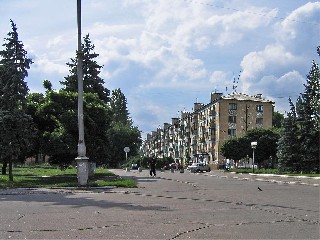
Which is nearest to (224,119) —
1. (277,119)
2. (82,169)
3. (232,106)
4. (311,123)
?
(232,106)

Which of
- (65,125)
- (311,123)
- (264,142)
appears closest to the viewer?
(65,125)

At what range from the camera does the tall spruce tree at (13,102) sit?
28.8 m

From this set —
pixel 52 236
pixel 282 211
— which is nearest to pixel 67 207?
pixel 52 236

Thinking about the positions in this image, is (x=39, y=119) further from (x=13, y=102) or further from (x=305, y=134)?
(x=305, y=134)

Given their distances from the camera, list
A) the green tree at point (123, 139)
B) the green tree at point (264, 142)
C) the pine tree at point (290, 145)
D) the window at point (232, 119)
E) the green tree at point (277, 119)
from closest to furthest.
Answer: the pine tree at point (290, 145) < the green tree at point (264, 142) < the window at point (232, 119) < the green tree at point (123, 139) < the green tree at point (277, 119)

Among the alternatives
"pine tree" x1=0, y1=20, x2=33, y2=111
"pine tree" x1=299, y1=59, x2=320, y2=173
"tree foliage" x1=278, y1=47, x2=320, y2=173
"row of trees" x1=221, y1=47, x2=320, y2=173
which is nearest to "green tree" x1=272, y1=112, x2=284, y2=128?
"row of trees" x1=221, y1=47, x2=320, y2=173

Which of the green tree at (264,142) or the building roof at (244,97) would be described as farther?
the building roof at (244,97)

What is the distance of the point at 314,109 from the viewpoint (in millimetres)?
52375

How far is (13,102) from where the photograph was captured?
1157 inches

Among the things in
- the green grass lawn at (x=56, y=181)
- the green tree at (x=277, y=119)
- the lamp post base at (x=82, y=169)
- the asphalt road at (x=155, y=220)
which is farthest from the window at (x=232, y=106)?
the asphalt road at (x=155, y=220)

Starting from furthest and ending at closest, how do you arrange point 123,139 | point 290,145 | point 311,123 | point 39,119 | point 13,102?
point 123,139, point 290,145, point 311,123, point 39,119, point 13,102

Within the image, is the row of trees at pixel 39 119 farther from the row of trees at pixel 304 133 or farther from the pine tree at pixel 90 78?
the row of trees at pixel 304 133

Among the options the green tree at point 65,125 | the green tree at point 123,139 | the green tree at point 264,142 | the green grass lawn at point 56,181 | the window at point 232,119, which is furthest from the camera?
the green tree at point 123,139

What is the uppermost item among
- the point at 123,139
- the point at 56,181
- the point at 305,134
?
the point at 123,139
